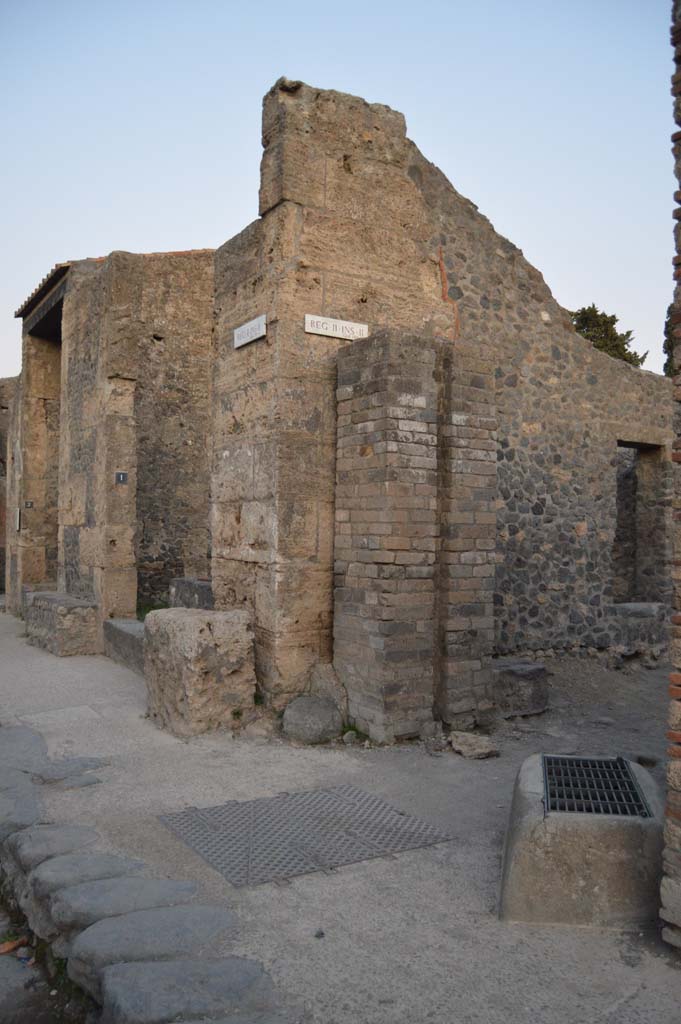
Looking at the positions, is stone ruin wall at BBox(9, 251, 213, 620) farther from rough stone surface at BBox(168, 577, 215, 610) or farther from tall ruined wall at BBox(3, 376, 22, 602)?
rough stone surface at BBox(168, 577, 215, 610)

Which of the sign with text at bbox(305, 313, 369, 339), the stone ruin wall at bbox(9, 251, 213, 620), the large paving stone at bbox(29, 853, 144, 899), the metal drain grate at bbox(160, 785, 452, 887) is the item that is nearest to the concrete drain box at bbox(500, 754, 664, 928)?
the metal drain grate at bbox(160, 785, 452, 887)

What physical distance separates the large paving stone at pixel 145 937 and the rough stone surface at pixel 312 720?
2.56 metres

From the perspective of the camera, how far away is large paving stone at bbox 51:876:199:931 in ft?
10.4

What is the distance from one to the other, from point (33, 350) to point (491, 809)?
1174cm

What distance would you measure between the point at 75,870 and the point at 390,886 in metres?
1.42

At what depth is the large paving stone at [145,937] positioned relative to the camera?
2867 mm

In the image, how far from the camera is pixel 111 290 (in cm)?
1012

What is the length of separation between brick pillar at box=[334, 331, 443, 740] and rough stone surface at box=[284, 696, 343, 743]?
0.18 meters

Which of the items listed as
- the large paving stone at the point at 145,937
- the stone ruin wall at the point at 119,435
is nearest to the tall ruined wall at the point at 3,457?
the stone ruin wall at the point at 119,435

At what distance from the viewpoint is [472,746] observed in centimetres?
570

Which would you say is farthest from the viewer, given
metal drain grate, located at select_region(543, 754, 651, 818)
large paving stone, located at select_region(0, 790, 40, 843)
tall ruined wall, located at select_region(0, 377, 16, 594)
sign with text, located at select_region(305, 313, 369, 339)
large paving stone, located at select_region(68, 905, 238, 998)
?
tall ruined wall, located at select_region(0, 377, 16, 594)

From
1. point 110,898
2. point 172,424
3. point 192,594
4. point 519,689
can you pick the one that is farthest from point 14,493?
point 110,898

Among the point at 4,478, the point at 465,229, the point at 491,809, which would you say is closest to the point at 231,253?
the point at 465,229

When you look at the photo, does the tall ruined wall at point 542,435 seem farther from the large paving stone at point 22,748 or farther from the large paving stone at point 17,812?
the large paving stone at point 17,812
